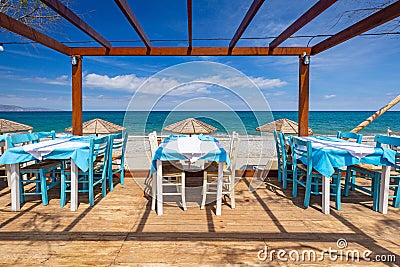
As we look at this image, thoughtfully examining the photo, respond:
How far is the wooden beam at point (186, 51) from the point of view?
409 cm

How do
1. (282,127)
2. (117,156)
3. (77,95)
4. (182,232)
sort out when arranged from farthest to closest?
(282,127)
(77,95)
(117,156)
(182,232)

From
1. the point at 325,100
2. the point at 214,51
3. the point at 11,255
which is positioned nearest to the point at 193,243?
the point at 11,255

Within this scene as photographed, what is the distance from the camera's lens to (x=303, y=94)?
14.1 ft

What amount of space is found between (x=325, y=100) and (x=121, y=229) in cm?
2789

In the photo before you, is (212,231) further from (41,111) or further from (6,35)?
(41,111)

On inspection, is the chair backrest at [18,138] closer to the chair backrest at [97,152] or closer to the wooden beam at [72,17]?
the chair backrest at [97,152]

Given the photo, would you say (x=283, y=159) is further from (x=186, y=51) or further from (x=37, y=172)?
(x=37, y=172)

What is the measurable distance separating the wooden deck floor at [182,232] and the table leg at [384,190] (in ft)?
0.32

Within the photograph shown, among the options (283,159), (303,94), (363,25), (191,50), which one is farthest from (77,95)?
(363,25)

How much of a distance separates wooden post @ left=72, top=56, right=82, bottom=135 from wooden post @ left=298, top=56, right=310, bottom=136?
3724 millimetres

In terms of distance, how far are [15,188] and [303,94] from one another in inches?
169

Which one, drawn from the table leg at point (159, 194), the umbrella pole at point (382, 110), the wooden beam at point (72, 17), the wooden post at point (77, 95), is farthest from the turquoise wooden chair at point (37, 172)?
the umbrella pole at point (382, 110)

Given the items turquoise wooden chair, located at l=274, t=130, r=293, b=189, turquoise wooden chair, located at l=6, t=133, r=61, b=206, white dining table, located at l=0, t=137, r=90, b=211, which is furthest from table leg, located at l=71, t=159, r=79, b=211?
turquoise wooden chair, located at l=274, t=130, r=293, b=189

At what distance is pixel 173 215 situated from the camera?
2.72 metres
